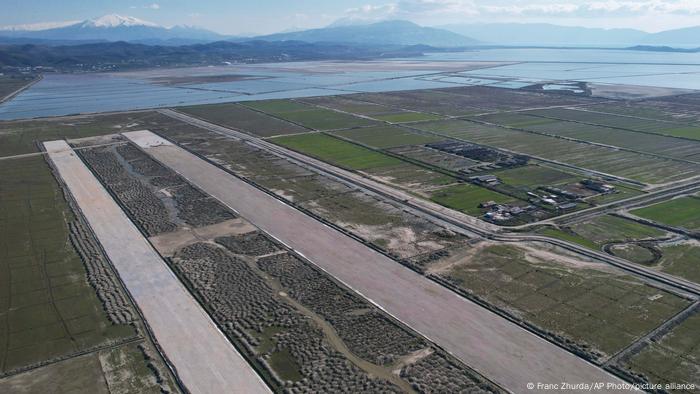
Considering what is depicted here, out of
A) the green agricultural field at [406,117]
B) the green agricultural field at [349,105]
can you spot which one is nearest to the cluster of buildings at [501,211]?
the green agricultural field at [406,117]

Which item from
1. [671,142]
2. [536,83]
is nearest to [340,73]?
[536,83]

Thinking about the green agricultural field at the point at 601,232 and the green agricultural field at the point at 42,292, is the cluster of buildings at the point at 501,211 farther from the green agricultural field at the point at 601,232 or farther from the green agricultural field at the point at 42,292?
the green agricultural field at the point at 42,292

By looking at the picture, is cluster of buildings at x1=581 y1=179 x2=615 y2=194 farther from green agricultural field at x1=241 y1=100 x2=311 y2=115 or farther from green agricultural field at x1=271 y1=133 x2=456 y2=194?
green agricultural field at x1=241 y1=100 x2=311 y2=115

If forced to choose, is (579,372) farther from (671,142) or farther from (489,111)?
(489,111)

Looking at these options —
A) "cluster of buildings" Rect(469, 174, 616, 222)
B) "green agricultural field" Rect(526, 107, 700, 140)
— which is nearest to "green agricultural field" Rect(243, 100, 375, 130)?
"cluster of buildings" Rect(469, 174, 616, 222)

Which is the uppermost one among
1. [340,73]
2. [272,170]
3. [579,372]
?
[340,73]

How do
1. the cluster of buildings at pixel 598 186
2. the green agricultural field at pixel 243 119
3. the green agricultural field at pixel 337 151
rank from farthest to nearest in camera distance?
the green agricultural field at pixel 243 119 < the green agricultural field at pixel 337 151 < the cluster of buildings at pixel 598 186
